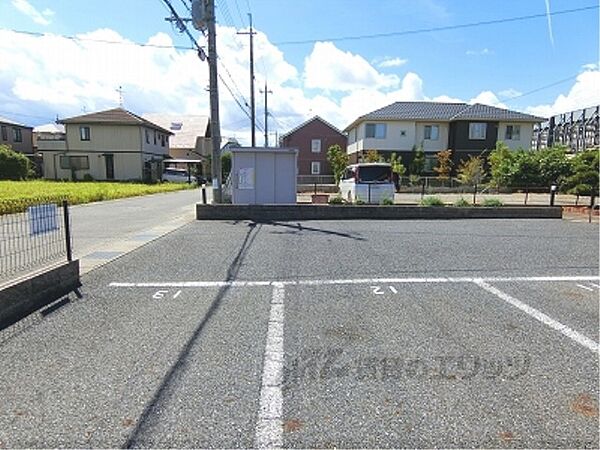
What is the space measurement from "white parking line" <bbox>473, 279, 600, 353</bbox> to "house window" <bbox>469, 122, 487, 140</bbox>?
2682 centimetres

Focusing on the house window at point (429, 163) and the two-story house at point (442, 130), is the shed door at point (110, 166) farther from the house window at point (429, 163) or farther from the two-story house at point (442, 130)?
the house window at point (429, 163)

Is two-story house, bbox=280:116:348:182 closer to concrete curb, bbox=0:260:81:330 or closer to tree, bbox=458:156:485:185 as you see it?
tree, bbox=458:156:485:185

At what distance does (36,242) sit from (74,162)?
31.2 metres

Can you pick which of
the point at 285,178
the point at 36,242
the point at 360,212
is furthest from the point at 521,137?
the point at 36,242

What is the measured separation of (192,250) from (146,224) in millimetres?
4377

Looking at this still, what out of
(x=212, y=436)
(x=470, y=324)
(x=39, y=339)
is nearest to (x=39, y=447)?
(x=212, y=436)

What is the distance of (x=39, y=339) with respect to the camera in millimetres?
3438

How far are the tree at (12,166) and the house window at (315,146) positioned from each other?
24.9m

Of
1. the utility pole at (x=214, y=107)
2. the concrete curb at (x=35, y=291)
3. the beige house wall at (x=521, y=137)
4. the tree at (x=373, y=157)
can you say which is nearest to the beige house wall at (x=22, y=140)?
the tree at (x=373, y=157)

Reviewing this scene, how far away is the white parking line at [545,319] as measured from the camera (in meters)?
3.46

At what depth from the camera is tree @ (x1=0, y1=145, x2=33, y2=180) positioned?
28.8 m

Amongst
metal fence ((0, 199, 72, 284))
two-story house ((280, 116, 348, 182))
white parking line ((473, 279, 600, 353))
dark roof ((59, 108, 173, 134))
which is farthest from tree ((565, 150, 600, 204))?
dark roof ((59, 108, 173, 134))

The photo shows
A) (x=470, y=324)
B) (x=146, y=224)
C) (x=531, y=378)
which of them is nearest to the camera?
(x=531, y=378)

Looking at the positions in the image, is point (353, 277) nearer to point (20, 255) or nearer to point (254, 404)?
point (254, 404)
